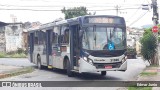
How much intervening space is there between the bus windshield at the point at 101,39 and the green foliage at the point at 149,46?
789 centimetres

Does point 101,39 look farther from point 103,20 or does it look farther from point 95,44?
point 103,20

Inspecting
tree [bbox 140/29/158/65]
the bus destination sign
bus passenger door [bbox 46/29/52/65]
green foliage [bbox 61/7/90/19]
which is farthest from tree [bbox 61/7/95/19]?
the bus destination sign

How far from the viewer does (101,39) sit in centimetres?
1644

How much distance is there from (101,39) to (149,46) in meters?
8.84

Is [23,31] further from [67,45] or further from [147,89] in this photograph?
[147,89]

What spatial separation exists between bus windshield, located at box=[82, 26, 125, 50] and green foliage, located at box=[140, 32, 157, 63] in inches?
311

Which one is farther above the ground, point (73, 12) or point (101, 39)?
point (73, 12)

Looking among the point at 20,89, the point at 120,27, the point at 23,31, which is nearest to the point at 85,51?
the point at 120,27

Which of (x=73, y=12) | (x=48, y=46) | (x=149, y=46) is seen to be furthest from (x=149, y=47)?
(x=73, y=12)

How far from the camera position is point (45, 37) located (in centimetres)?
2259

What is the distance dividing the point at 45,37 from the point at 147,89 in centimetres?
1132

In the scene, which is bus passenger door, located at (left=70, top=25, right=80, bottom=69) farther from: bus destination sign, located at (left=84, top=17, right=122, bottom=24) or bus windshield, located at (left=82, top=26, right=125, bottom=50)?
bus windshield, located at (left=82, top=26, right=125, bottom=50)

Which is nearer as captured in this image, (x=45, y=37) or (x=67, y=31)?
(x=67, y=31)

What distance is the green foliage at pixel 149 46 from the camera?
79.5ft
